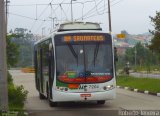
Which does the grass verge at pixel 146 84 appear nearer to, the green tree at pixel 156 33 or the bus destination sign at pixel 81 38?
the green tree at pixel 156 33

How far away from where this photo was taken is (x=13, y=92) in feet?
58.7

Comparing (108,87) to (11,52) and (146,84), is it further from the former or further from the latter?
(11,52)

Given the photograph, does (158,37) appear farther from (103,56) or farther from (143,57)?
(143,57)

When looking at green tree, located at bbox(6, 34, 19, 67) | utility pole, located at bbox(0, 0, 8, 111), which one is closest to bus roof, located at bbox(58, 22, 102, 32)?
utility pole, located at bbox(0, 0, 8, 111)

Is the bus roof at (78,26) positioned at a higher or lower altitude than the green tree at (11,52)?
higher

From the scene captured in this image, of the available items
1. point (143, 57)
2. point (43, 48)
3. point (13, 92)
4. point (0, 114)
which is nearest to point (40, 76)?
point (43, 48)

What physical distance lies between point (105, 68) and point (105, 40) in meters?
1.06

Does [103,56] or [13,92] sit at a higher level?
[103,56]

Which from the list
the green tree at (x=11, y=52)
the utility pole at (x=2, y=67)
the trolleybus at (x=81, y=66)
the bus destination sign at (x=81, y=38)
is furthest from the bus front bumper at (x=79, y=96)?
the green tree at (x=11, y=52)

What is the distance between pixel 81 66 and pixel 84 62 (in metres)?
0.19

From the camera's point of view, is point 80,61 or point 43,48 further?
point 43,48

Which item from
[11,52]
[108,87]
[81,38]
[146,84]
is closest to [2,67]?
[81,38]

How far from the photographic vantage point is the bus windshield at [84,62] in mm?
18047

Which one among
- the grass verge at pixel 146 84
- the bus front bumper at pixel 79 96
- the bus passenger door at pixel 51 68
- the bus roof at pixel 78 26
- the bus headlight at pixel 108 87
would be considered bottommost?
the grass verge at pixel 146 84
